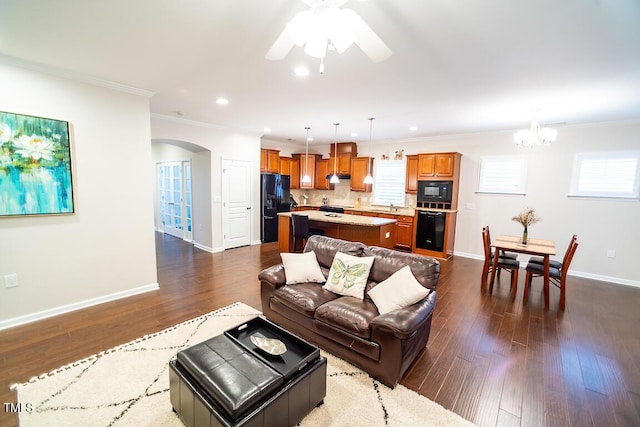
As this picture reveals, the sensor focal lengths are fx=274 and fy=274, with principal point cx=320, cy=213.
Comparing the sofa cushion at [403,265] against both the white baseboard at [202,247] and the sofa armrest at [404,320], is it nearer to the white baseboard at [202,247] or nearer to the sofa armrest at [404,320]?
the sofa armrest at [404,320]

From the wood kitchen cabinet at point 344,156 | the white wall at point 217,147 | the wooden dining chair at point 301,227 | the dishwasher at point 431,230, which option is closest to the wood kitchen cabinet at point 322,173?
the wood kitchen cabinet at point 344,156

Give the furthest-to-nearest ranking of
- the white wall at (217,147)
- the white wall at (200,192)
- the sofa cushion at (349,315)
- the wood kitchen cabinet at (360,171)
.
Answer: the wood kitchen cabinet at (360,171)
the white wall at (200,192)
the white wall at (217,147)
the sofa cushion at (349,315)

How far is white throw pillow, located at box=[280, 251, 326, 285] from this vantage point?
2941 millimetres

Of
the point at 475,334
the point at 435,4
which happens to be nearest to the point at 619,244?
the point at 475,334

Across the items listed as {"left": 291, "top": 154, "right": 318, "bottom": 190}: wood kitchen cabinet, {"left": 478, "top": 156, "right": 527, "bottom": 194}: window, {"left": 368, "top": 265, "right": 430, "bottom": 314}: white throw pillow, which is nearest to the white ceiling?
{"left": 478, "top": 156, "right": 527, "bottom": 194}: window

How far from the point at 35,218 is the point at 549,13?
488 cm

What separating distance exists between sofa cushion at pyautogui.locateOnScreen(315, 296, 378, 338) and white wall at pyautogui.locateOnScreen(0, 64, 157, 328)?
2.83m

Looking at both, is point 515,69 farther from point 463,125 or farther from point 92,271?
Result: point 92,271

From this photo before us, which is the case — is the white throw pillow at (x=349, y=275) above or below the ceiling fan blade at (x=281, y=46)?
below

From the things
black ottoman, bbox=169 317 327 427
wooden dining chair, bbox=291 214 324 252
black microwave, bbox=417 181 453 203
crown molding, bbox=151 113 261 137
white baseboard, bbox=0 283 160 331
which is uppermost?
crown molding, bbox=151 113 261 137

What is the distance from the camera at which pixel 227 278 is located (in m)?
4.36

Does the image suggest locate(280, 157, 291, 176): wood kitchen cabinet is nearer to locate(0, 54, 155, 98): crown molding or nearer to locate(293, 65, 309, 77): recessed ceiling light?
locate(0, 54, 155, 98): crown molding

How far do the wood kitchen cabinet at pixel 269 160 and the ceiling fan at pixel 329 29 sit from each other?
18.1 feet

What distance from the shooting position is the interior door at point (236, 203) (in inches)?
243
